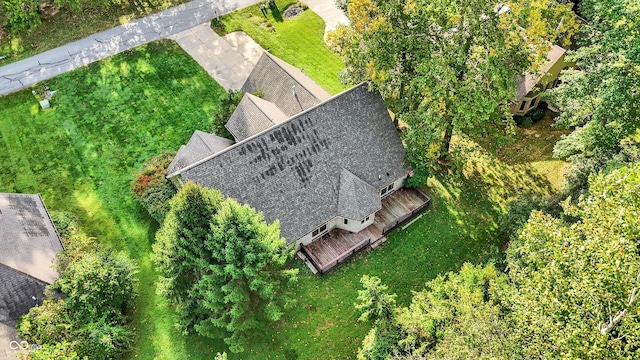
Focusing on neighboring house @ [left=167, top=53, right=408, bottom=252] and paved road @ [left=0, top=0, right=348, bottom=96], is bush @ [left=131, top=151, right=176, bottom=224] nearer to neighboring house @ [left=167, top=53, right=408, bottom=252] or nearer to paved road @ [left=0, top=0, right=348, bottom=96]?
neighboring house @ [left=167, top=53, right=408, bottom=252]

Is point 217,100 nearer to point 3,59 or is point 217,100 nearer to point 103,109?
point 103,109

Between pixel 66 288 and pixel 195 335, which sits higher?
pixel 66 288

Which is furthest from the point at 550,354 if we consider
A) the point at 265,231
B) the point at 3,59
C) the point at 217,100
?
the point at 3,59

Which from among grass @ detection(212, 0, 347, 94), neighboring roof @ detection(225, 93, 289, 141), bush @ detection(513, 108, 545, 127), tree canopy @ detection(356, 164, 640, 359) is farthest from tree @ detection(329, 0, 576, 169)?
grass @ detection(212, 0, 347, 94)

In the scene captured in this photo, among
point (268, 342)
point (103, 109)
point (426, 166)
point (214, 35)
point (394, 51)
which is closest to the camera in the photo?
point (268, 342)

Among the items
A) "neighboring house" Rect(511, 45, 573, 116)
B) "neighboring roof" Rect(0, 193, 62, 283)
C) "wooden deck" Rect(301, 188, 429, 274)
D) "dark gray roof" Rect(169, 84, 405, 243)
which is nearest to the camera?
"neighboring roof" Rect(0, 193, 62, 283)

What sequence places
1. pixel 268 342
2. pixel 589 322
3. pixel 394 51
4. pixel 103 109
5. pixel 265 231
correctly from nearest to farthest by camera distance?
pixel 589 322 → pixel 265 231 → pixel 268 342 → pixel 394 51 → pixel 103 109

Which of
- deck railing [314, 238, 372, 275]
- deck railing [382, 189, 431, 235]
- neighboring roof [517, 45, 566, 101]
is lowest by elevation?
deck railing [314, 238, 372, 275]

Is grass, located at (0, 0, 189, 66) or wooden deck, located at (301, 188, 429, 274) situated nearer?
wooden deck, located at (301, 188, 429, 274)
